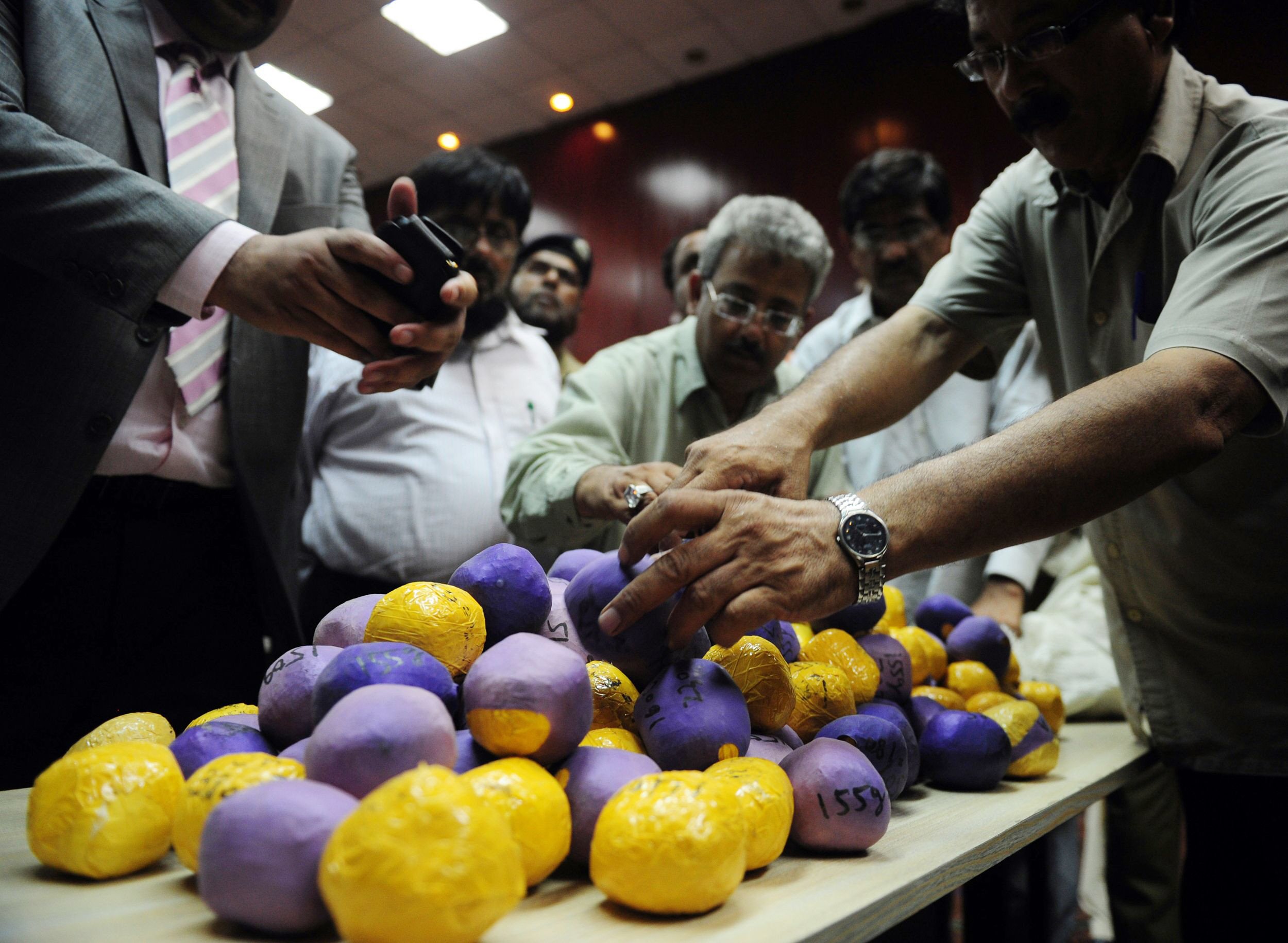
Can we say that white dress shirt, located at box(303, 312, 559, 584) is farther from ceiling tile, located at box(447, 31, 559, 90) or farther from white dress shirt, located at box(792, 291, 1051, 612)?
ceiling tile, located at box(447, 31, 559, 90)

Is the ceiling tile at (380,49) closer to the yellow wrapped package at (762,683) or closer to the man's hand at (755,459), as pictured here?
the man's hand at (755,459)

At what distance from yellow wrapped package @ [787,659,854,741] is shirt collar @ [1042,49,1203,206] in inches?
34.9

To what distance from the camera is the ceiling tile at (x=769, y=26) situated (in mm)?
4492

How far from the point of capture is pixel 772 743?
2.72 ft

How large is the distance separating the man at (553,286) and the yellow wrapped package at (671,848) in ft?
8.96

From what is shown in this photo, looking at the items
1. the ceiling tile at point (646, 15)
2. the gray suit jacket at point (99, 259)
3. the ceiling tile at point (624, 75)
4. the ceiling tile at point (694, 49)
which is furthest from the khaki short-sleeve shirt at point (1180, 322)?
Answer: the ceiling tile at point (624, 75)

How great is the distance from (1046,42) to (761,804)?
3.75 feet

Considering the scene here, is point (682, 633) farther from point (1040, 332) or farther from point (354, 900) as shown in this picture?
point (1040, 332)

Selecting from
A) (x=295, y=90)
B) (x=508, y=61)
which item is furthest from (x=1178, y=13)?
(x=508, y=61)

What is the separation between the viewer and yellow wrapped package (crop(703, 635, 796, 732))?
0.84m

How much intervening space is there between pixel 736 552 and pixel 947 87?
4.51 metres

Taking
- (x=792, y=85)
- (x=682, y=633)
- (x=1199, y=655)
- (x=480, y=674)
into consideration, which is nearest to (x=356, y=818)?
(x=480, y=674)

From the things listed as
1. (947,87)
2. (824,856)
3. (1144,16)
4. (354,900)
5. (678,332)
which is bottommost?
(824,856)

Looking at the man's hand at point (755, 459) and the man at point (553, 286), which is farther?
the man at point (553, 286)
